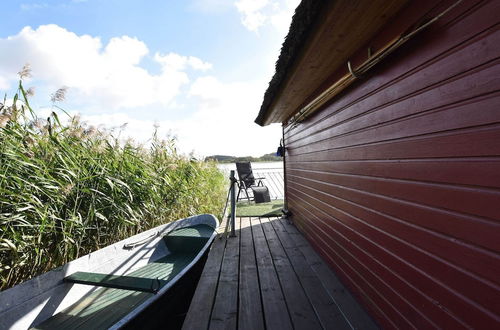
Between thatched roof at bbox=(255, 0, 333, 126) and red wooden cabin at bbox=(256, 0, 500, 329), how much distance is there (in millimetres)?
10

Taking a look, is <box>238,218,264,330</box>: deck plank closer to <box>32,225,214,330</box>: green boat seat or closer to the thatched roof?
<box>32,225,214,330</box>: green boat seat

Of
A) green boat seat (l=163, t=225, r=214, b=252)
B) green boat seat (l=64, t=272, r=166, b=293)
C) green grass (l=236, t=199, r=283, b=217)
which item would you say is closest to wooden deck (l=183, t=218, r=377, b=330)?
green boat seat (l=163, t=225, r=214, b=252)

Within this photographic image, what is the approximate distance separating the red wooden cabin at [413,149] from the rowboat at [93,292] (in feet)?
5.38

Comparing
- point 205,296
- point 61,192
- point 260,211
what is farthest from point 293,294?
point 260,211

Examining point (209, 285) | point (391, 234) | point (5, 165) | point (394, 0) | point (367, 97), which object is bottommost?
point (209, 285)

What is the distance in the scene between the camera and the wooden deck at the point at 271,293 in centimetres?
176

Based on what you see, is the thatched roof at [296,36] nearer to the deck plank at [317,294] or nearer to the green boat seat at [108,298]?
the deck plank at [317,294]

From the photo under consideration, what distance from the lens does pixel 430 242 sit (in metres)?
1.27

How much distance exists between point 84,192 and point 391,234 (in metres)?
2.83

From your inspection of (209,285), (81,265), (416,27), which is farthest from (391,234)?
(81,265)

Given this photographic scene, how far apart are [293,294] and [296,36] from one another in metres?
2.08

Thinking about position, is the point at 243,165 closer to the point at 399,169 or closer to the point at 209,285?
the point at 209,285

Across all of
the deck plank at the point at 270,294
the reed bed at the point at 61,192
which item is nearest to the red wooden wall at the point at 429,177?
the deck plank at the point at 270,294

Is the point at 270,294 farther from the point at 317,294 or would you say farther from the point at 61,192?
the point at 61,192
